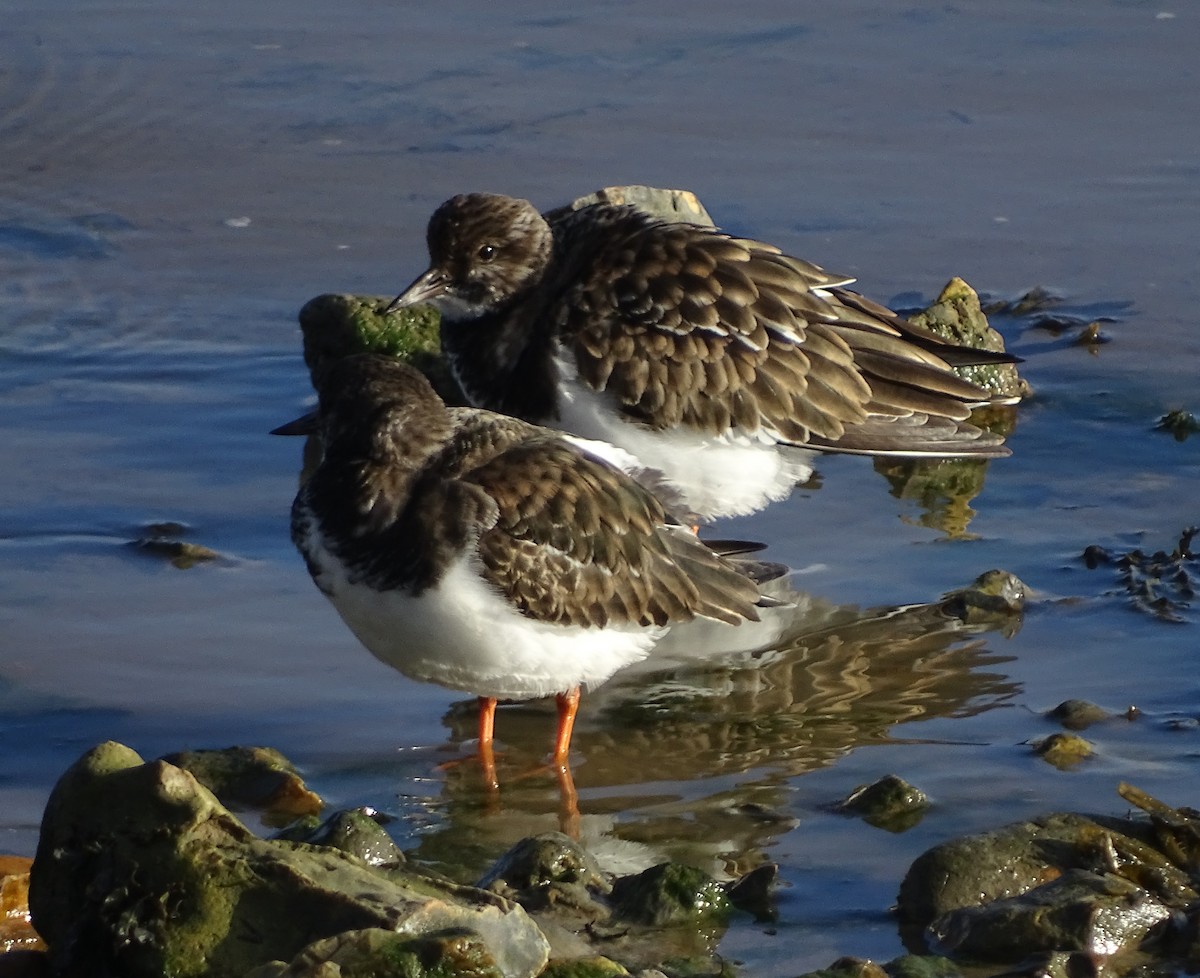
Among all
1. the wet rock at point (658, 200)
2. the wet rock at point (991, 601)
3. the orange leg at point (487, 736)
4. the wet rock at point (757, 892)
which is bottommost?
the orange leg at point (487, 736)

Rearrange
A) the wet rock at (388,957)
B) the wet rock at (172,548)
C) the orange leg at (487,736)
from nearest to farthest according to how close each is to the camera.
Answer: the wet rock at (388,957)
the orange leg at (487,736)
the wet rock at (172,548)

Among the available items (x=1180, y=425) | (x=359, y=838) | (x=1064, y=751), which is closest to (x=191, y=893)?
(x=359, y=838)

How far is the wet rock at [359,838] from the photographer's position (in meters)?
3.53

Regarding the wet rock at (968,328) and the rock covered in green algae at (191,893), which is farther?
the wet rock at (968,328)

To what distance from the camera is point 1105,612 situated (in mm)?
4867

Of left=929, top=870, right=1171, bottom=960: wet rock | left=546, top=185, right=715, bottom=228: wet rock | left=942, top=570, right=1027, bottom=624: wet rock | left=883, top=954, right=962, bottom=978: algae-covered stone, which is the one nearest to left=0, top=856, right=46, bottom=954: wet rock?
left=883, top=954, right=962, bottom=978: algae-covered stone

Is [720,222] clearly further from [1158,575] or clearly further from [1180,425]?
[1158,575]

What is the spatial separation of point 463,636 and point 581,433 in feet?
4.68

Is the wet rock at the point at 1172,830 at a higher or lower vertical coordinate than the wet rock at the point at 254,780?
higher

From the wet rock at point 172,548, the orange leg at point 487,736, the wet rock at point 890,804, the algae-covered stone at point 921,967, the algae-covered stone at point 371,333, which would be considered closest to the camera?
the algae-covered stone at point 921,967

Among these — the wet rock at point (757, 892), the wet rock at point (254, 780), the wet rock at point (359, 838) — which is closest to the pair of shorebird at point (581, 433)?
the wet rock at point (254, 780)

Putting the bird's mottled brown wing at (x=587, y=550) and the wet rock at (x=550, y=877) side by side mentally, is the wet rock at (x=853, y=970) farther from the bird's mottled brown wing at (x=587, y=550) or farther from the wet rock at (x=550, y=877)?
the bird's mottled brown wing at (x=587, y=550)

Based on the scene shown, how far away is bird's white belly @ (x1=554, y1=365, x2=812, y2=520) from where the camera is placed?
530cm

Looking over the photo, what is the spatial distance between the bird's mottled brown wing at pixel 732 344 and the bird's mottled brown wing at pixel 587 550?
0.81m
